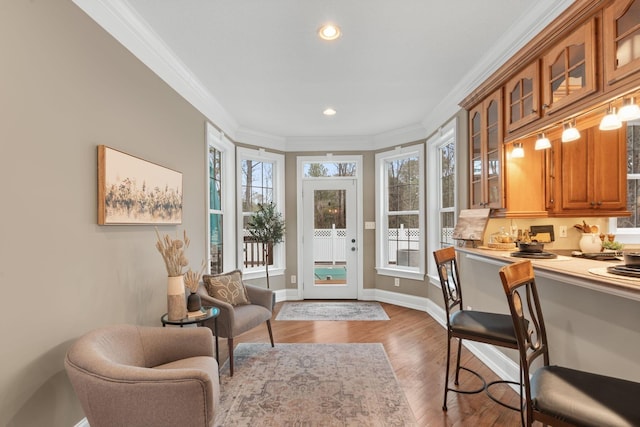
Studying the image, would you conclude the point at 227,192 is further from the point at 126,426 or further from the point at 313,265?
the point at 126,426

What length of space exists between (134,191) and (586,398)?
105 inches

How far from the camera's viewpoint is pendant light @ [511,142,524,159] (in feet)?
8.00

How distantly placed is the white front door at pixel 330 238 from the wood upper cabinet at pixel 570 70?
3.34 meters

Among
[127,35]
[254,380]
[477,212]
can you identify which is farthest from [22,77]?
[477,212]

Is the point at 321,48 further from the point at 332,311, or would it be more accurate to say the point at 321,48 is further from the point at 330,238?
the point at 332,311

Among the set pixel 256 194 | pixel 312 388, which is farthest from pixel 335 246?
pixel 312 388

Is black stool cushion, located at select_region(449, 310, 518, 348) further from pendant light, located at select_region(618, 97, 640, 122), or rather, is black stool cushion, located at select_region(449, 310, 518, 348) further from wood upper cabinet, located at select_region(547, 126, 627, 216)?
pendant light, located at select_region(618, 97, 640, 122)

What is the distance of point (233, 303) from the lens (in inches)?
123

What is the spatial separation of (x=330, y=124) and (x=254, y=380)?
130 inches

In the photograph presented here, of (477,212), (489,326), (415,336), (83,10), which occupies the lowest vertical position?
(415,336)

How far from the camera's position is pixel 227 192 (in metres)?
4.42

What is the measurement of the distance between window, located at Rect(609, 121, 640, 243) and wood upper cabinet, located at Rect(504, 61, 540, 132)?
1547 mm

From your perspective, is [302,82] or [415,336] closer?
[302,82]

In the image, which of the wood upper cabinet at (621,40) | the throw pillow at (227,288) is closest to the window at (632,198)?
the wood upper cabinet at (621,40)
